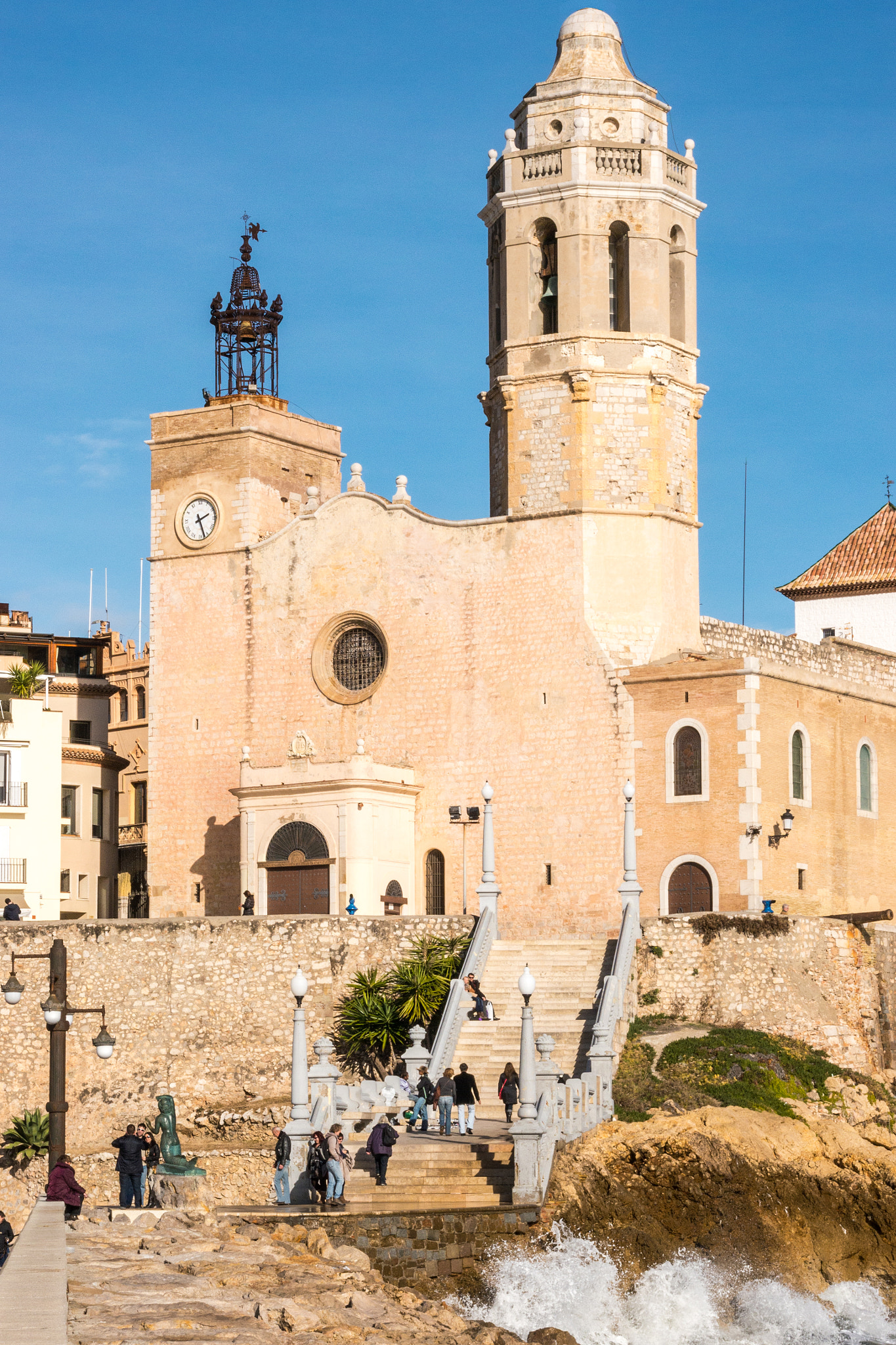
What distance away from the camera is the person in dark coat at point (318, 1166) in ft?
98.5

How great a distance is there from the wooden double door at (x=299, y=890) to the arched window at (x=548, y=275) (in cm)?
1211

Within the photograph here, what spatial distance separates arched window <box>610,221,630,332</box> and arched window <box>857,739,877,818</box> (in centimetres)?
1034

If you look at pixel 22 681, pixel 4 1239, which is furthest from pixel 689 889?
pixel 4 1239

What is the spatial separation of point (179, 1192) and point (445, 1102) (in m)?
5.07

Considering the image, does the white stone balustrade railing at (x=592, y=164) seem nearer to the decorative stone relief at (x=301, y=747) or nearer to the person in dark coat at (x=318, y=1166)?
the decorative stone relief at (x=301, y=747)

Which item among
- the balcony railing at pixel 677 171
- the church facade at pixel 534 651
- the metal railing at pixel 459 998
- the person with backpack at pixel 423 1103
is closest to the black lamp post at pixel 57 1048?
the person with backpack at pixel 423 1103

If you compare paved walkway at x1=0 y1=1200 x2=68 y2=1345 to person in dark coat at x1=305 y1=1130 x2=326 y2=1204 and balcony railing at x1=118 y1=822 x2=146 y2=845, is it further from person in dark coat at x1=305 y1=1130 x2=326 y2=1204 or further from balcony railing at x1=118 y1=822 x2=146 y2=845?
balcony railing at x1=118 y1=822 x2=146 y2=845

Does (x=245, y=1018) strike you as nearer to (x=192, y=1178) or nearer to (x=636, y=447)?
(x=192, y=1178)

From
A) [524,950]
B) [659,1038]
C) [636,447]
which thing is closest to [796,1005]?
[659,1038]

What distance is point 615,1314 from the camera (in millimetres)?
29375

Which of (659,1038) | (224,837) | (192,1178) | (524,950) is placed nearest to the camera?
(192,1178)

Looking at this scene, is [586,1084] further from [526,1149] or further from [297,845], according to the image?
[297,845]

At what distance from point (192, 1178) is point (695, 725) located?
52.0 feet

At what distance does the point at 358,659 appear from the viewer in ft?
149
